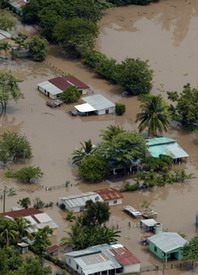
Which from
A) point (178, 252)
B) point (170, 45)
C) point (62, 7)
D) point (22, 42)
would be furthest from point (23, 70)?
point (178, 252)

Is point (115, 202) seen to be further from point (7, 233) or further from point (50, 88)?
point (50, 88)

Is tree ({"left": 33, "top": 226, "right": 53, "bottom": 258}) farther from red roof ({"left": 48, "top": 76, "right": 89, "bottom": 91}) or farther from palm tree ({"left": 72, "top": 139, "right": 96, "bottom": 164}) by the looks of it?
red roof ({"left": 48, "top": 76, "right": 89, "bottom": 91})

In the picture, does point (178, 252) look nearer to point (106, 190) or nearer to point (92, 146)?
point (106, 190)

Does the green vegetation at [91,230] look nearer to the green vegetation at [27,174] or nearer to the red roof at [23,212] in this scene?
the red roof at [23,212]

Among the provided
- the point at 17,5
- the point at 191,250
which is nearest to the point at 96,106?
the point at 191,250

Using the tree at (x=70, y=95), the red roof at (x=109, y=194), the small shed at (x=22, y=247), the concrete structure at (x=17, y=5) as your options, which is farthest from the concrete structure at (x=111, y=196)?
the concrete structure at (x=17, y=5)

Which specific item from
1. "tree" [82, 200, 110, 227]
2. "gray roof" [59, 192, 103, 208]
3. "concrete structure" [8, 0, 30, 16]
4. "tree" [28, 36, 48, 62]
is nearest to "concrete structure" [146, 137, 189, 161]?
"gray roof" [59, 192, 103, 208]
